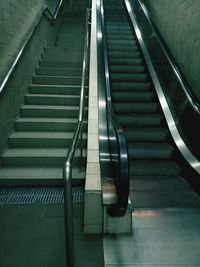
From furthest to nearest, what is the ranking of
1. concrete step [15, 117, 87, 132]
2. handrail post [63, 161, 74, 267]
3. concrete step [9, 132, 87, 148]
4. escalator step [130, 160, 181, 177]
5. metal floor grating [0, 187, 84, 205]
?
concrete step [15, 117, 87, 132] < concrete step [9, 132, 87, 148] < escalator step [130, 160, 181, 177] < metal floor grating [0, 187, 84, 205] < handrail post [63, 161, 74, 267]

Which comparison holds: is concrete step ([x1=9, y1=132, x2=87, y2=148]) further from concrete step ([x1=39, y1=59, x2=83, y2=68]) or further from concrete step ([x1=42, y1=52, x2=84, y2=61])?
concrete step ([x1=42, y1=52, x2=84, y2=61])

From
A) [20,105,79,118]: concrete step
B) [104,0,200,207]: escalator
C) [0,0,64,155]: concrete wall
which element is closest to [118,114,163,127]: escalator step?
[104,0,200,207]: escalator

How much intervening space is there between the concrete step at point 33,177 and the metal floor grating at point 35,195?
78 mm

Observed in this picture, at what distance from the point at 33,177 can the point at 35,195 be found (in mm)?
257

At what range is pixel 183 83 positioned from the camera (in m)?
3.29

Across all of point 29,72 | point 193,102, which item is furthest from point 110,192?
point 29,72

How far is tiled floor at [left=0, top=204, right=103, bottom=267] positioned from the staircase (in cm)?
51

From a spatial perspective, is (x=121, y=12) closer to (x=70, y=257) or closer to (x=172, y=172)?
(x=172, y=172)

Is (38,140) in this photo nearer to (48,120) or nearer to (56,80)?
(48,120)

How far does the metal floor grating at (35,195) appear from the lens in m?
2.45

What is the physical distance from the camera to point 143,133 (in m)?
3.45

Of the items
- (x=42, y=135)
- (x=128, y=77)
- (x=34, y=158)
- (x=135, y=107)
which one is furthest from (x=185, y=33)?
(x=34, y=158)

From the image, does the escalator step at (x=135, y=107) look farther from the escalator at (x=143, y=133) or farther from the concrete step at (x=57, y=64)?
the concrete step at (x=57, y=64)

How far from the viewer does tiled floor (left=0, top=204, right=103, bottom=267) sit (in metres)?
1.68
